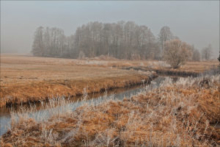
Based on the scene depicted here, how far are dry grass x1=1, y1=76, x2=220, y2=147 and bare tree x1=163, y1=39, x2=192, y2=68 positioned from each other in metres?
27.6

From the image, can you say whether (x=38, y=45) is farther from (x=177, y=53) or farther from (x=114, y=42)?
(x=177, y=53)

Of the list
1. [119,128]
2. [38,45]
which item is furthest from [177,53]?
[38,45]

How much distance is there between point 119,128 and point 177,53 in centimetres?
3303

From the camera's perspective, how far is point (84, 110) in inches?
314

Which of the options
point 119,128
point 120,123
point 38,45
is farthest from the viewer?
point 38,45

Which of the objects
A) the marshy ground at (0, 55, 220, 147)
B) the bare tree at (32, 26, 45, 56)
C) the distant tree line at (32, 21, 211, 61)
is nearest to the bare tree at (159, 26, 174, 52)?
the distant tree line at (32, 21, 211, 61)

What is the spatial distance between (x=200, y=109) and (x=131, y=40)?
2748 inches

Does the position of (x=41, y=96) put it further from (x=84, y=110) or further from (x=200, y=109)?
(x=200, y=109)

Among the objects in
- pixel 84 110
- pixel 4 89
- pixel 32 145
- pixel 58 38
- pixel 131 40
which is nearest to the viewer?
pixel 32 145

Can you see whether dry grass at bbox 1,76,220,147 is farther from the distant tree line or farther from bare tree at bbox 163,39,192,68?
the distant tree line

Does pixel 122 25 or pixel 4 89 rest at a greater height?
pixel 122 25

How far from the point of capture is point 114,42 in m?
79.9

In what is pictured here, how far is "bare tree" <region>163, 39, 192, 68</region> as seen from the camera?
3669 cm

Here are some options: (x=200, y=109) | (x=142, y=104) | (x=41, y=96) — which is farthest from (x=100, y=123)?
(x=41, y=96)
